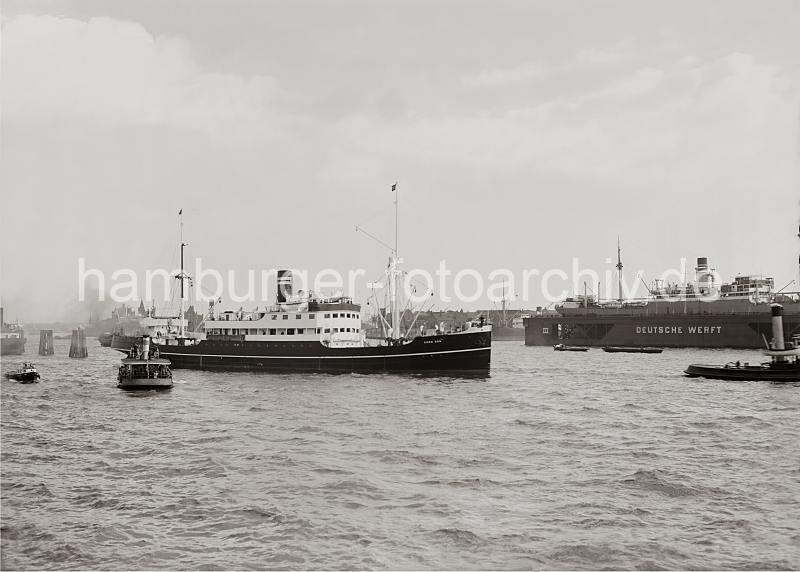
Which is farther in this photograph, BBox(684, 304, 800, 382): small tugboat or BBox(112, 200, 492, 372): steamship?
BBox(112, 200, 492, 372): steamship

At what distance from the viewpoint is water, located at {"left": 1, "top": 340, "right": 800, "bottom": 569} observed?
585 inches

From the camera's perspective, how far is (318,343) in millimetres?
59469

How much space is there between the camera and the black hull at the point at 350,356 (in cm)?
5541

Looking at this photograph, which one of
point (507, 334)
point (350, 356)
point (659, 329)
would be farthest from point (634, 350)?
point (507, 334)

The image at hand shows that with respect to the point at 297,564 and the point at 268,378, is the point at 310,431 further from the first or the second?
the point at 268,378

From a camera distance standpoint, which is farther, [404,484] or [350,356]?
[350,356]

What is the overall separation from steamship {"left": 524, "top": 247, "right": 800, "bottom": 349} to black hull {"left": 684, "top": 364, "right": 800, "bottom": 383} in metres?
44.3

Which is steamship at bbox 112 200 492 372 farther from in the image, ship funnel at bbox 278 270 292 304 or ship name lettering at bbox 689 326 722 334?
ship name lettering at bbox 689 326 722 334

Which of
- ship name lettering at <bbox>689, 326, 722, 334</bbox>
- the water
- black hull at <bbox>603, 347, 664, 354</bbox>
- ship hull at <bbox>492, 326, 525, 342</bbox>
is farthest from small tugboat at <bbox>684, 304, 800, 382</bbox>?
ship hull at <bbox>492, 326, 525, 342</bbox>

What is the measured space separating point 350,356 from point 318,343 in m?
3.71

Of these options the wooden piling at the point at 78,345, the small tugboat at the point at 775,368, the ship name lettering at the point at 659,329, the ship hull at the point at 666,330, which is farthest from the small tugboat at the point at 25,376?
the ship name lettering at the point at 659,329

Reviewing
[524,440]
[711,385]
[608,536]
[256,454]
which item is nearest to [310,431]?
[256,454]

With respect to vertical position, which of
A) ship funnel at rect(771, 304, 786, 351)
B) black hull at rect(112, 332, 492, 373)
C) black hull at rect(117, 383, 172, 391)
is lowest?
black hull at rect(117, 383, 172, 391)

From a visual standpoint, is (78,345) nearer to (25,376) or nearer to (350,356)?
(25,376)
